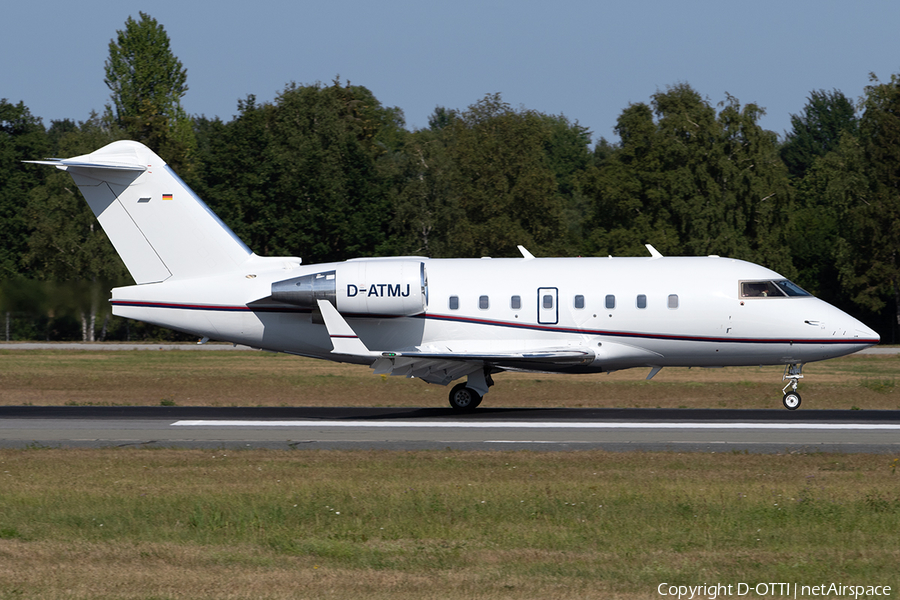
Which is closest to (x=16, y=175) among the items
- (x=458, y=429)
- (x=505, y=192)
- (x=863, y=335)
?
(x=505, y=192)

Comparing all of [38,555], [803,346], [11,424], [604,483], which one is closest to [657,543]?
[604,483]

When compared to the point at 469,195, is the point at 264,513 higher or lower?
lower

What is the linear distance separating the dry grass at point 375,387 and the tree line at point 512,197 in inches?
741

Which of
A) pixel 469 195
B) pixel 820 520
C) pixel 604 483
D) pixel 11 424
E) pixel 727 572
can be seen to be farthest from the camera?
pixel 469 195

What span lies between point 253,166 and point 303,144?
5.29 metres

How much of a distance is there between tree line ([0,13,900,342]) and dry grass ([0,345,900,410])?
18.8 m

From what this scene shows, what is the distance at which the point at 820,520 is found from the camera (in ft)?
39.6

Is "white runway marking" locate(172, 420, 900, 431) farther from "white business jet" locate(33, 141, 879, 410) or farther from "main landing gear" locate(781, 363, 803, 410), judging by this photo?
"main landing gear" locate(781, 363, 803, 410)

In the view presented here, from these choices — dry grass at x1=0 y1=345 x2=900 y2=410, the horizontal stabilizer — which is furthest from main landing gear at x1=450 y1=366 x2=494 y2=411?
the horizontal stabilizer

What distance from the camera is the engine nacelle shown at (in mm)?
24719

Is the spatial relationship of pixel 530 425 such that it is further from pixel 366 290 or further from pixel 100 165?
pixel 100 165

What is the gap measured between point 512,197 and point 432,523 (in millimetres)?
57651

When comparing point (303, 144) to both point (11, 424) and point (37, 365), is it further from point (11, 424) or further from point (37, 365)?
point (11, 424)

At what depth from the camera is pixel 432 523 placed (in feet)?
39.3
